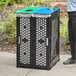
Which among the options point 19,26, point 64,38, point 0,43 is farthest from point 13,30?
point 19,26

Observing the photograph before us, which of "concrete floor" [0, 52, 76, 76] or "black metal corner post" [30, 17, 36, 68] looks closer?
"concrete floor" [0, 52, 76, 76]

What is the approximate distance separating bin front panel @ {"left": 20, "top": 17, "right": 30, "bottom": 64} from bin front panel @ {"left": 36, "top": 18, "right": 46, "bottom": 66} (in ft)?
0.55

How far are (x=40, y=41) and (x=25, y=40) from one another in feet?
0.92

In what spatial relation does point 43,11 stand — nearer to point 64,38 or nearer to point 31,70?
point 31,70

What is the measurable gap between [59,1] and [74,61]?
566 cm

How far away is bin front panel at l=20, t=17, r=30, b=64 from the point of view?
7.82 meters

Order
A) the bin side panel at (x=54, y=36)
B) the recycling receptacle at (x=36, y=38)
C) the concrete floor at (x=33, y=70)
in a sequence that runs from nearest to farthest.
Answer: the concrete floor at (x=33, y=70) < the recycling receptacle at (x=36, y=38) < the bin side panel at (x=54, y=36)

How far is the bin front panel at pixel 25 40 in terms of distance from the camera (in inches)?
308

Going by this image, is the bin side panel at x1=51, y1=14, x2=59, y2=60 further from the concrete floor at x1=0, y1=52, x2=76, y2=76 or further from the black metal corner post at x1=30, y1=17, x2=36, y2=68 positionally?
the black metal corner post at x1=30, y1=17, x2=36, y2=68

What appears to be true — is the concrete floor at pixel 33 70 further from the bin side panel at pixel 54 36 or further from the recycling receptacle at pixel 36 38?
the bin side panel at pixel 54 36

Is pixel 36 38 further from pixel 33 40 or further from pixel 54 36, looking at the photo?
pixel 54 36

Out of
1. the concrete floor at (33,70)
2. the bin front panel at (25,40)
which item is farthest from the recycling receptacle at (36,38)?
the concrete floor at (33,70)

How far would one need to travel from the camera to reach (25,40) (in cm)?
788

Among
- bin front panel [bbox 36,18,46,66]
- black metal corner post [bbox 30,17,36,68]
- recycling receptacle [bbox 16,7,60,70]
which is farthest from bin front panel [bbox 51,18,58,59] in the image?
black metal corner post [bbox 30,17,36,68]
